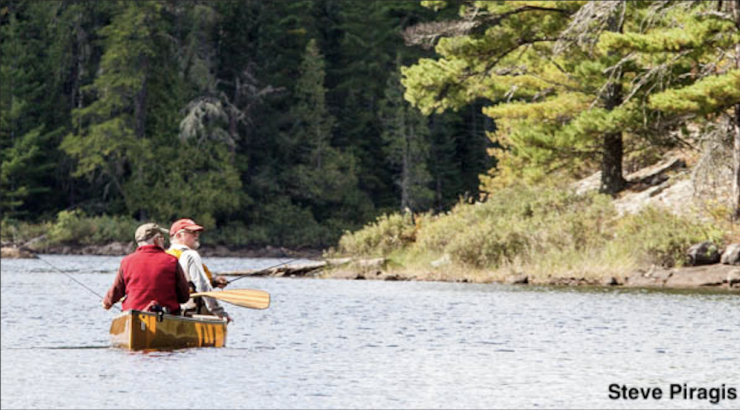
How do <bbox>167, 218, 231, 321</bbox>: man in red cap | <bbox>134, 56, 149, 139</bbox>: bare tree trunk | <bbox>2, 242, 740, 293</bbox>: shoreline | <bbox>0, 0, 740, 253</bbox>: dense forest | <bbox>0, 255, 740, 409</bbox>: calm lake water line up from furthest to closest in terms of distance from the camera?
<bbox>134, 56, 149, 139</bbox>: bare tree trunk
<bbox>0, 0, 740, 253</bbox>: dense forest
<bbox>2, 242, 740, 293</bbox>: shoreline
<bbox>167, 218, 231, 321</bbox>: man in red cap
<bbox>0, 255, 740, 409</bbox>: calm lake water

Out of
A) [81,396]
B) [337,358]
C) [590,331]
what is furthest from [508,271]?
[81,396]

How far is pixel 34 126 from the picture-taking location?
76312 millimetres

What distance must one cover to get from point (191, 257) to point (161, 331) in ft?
4.08

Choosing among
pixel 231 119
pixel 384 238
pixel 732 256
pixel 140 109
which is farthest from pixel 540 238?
pixel 231 119

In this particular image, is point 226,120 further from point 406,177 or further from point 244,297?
point 244,297

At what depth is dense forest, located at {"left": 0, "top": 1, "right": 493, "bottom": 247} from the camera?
74.9 m

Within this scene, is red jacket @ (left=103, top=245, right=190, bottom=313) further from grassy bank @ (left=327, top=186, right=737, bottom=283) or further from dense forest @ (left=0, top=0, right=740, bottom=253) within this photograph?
dense forest @ (left=0, top=0, right=740, bottom=253)

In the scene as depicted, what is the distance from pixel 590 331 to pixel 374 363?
5.91m

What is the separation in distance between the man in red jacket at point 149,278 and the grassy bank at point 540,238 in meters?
19.9

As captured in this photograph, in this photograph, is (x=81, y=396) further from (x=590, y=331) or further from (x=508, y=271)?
(x=508, y=271)

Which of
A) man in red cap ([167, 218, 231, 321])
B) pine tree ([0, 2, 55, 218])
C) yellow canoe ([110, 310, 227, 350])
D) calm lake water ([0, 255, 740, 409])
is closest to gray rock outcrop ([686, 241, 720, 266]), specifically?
calm lake water ([0, 255, 740, 409])

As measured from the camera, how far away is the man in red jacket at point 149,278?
17750 millimetres

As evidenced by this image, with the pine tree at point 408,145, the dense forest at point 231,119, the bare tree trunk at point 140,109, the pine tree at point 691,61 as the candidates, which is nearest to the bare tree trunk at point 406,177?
the pine tree at point 408,145

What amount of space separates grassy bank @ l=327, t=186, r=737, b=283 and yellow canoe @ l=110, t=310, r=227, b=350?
19082 mm
